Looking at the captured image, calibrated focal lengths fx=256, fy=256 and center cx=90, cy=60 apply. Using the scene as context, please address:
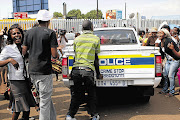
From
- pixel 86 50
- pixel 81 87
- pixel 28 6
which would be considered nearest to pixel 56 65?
pixel 81 87

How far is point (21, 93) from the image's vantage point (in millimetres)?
4098

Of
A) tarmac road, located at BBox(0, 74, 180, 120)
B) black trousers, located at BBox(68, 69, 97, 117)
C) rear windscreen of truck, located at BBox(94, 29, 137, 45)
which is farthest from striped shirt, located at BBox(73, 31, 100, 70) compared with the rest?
rear windscreen of truck, located at BBox(94, 29, 137, 45)

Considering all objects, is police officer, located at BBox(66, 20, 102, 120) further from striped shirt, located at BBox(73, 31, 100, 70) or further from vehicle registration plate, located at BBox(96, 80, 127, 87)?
vehicle registration plate, located at BBox(96, 80, 127, 87)

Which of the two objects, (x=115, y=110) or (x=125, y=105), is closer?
(x=115, y=110)

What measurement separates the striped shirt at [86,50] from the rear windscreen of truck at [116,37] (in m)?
2.10

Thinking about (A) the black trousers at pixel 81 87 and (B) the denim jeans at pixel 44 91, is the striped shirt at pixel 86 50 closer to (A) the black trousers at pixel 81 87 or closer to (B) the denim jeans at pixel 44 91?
(A) the black trousers at pixel 81 87

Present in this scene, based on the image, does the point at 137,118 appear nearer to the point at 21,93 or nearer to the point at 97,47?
the point at 97,47

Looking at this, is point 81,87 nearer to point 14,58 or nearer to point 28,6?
point 14,58

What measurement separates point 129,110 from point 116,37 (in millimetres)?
2087

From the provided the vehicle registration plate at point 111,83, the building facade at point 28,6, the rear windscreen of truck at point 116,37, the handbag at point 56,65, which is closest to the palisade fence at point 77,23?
the handbag at point 56,65

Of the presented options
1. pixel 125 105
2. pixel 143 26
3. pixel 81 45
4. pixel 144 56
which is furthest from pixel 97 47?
pixel 143 26

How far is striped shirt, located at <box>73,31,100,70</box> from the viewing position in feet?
15.1

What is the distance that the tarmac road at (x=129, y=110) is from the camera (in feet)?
17.1

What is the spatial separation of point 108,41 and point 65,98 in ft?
6.30
